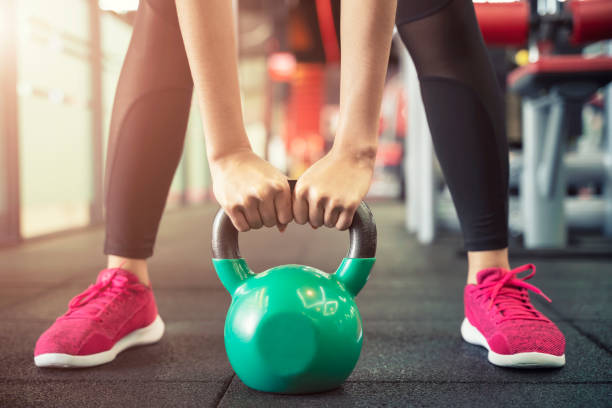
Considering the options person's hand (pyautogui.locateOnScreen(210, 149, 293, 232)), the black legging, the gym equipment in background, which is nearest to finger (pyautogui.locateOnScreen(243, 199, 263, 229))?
person's hand (pyautogui.locateOnScreen(210, 149, 293, 232))

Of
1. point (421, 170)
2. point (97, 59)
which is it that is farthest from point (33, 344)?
point (97, 59)

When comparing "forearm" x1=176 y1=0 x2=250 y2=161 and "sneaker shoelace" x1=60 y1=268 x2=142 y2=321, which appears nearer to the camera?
"forearm" x1=176 y1=0 x2=250 y2=161

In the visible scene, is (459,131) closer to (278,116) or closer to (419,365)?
(419,365)

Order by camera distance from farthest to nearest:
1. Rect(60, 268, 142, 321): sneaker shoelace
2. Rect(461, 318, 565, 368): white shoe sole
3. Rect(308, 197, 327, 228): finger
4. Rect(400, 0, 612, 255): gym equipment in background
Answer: Rect(400, 0, 612, 255): gym equipment in background
Rect(60, 268, 142, 321): sneaker shoelace
Rect(461, 318, 565, 368): white shoe sole
Rect(308, 197, 327, 228): finger

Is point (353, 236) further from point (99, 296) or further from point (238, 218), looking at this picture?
point (99, 296)

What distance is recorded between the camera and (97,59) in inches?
152

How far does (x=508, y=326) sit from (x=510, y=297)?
9 cm

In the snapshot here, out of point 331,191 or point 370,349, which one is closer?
point 331,191

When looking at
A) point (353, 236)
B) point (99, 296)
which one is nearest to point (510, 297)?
point (353, 236)

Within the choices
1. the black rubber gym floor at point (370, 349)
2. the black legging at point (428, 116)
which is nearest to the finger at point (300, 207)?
the black rubber gym floor at point (370, 349)

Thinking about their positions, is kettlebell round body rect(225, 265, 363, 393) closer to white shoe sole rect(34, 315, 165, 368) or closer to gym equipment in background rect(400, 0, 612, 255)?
white shoe sole rect(34, 315, 165, 368)

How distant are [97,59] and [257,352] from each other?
12.1 feet

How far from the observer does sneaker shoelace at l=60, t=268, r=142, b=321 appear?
95 cm

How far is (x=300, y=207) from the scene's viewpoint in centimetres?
68
